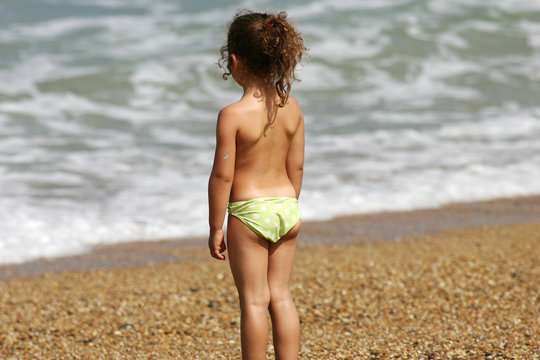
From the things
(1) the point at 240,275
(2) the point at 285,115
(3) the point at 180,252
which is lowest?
(3) the point at 180,252

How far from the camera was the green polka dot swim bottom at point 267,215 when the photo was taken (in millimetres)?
2529

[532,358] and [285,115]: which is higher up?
[285,115]

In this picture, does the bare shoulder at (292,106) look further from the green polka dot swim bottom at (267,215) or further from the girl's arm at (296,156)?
the green polka dot swim bottom at (267,215)

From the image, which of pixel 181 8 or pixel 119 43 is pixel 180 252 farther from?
pixel 181 8

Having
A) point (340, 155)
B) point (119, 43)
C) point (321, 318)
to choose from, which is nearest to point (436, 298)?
point (321, 318)

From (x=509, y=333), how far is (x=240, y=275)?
1.65m

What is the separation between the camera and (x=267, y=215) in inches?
99.7

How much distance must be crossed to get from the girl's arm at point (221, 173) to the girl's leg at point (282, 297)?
0.79 feet

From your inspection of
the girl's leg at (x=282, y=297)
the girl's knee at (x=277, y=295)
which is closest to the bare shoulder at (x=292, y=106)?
the girl's leg at (x=282, y=297)

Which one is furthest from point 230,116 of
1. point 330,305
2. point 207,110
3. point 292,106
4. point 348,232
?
point 207,110

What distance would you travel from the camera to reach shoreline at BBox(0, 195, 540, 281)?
513 centimetres

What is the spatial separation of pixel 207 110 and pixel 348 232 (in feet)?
17.3

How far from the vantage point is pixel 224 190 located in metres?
A: 2.50

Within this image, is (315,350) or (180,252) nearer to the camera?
(315,350)
